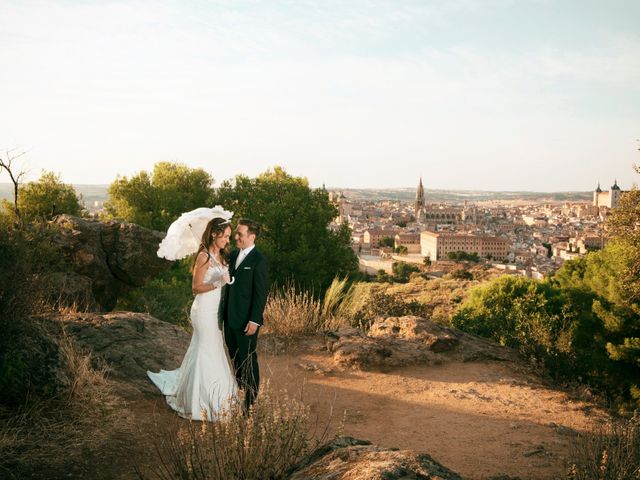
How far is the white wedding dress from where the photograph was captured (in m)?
5.03

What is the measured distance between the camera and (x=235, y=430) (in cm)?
303

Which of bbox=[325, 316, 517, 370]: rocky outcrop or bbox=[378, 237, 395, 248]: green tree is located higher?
bbox=[325, 316, 517, 370]: rocky outcrop

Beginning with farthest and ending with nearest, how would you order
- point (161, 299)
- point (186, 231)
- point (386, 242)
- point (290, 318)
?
point (386, 242), point (161, 299), point (290, 318), point (186, 231)

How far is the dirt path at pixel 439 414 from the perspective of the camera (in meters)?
4.28

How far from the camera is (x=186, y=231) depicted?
5.21m

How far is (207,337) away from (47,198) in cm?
1930

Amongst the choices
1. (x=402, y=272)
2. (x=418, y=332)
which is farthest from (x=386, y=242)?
(x=418, y=332)

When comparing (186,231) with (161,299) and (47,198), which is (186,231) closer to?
(161,299)

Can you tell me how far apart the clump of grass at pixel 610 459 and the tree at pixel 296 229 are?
1727 centimetres

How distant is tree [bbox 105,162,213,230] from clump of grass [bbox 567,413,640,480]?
22577 mm


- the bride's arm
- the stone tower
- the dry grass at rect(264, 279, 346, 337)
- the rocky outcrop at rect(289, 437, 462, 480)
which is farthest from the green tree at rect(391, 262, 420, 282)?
the stone tower

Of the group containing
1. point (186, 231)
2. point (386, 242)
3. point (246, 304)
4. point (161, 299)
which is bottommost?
point (386, 242)

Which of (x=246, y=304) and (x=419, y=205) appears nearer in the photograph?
(x=246, y=304)

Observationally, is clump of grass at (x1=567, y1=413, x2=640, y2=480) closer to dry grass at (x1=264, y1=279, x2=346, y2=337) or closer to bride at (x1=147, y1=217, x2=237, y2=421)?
bride at (x1=147, y1=217, x2=237, y2=421)
